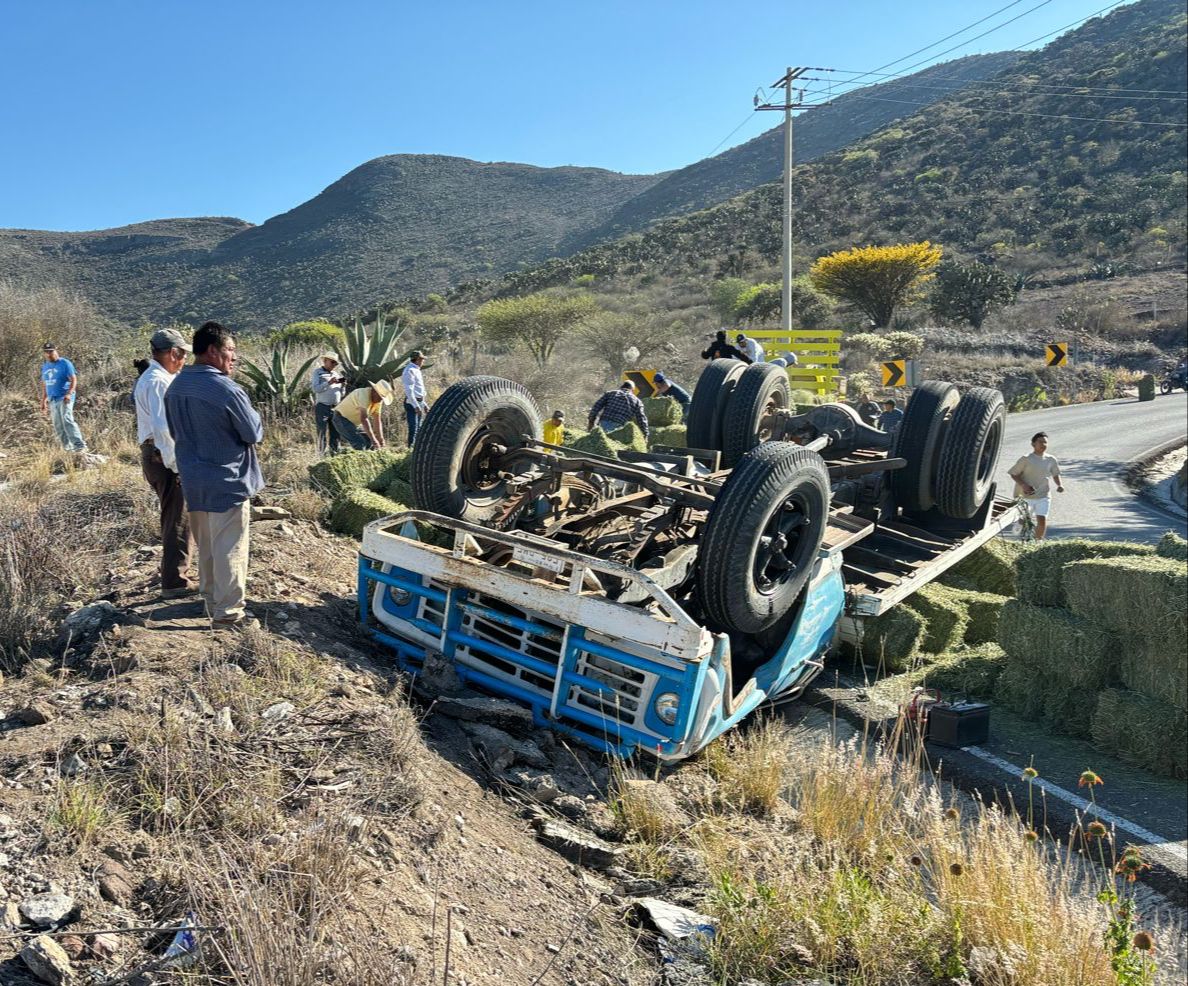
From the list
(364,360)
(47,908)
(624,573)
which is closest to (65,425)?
(364,360)

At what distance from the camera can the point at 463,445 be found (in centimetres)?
553

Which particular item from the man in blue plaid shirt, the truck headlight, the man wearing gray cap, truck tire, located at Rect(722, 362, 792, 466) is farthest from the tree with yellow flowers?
the truck headlight

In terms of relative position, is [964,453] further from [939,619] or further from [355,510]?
[355,510]

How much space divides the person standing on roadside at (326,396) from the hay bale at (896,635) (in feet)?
21.2

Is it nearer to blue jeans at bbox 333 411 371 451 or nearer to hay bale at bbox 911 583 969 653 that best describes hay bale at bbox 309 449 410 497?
blue jeans at bbox 333 411 371 451

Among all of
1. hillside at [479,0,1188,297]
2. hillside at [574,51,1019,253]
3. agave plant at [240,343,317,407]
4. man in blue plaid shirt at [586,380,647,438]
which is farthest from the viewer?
hillside at [574,51,1019,253]

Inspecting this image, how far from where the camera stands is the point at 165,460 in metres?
5.36

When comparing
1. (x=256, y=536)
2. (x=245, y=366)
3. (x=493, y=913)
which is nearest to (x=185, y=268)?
(x=245, y=366)

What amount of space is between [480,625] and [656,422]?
871cm

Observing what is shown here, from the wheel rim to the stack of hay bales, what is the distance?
5.95ft

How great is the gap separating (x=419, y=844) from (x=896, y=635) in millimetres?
3880

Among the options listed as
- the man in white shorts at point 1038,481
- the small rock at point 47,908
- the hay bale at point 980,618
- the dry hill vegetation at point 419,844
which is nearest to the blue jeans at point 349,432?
the dry hill vegetation at point 419,844

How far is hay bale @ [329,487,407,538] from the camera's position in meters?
7.14

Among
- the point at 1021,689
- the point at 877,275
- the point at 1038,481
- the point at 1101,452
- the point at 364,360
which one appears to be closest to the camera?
the point at 1021,689
